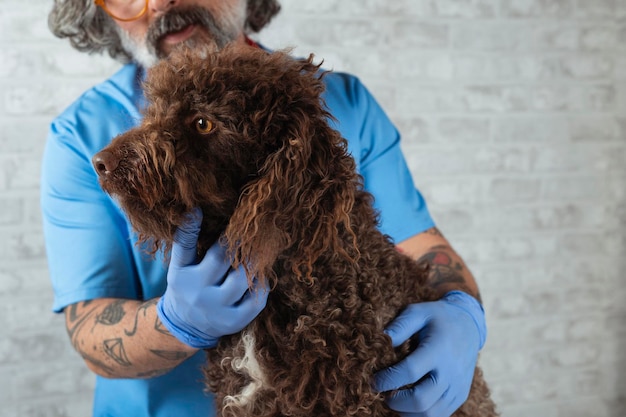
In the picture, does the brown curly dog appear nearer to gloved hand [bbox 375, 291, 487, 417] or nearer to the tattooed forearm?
gloved hand [bbox 375, 291, 487, 417]

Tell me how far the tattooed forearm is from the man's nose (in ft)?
3.24

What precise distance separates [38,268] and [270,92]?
6.25 feet

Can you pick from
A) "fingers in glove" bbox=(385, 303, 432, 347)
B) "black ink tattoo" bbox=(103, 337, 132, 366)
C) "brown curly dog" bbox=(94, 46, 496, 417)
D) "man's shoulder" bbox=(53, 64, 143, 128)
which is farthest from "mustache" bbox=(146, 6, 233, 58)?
"fingers in glove" bbox=(385, 303, 432, 347)

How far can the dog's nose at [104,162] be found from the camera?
115cm

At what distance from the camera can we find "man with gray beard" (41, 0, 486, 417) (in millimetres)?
1366

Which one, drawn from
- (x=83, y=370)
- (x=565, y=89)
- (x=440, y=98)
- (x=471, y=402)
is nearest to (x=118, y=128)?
(x=471, y=402)

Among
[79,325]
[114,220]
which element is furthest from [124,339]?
[114,220]

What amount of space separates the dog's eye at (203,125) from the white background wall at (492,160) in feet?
5.67

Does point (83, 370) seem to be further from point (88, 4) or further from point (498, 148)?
point (498, 148)

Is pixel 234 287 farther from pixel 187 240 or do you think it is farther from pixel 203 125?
pixel 203 125

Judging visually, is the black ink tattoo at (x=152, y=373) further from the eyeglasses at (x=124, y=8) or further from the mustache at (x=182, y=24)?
the eyeglasses at (x=124, y=8)

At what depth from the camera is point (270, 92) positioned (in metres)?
1.21

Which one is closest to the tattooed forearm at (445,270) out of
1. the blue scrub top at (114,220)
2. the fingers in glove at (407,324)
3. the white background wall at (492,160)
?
the blue scrub top at (114,220)

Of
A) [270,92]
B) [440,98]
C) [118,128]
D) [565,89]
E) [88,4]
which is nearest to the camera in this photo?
[270,92]
